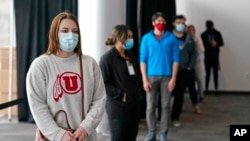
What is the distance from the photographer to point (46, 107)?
2416 millimetres

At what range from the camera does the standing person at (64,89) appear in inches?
94.2

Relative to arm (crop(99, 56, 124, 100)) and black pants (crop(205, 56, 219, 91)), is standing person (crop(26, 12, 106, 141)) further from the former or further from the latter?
black pants (crop(205, 56, 219, 91))

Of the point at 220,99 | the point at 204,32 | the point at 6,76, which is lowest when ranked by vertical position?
the point at 220,99

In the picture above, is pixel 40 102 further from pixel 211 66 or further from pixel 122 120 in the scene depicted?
pixel 211 66

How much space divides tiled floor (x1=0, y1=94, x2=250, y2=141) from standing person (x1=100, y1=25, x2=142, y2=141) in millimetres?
1886

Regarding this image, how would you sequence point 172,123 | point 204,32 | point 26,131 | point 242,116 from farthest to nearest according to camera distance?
→ point 204,32 < point 242,116 < point 172,123 < point 26,131

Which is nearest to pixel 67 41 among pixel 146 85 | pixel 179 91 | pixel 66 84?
pixel 66 84

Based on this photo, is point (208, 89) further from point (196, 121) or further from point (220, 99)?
point (196, 121)

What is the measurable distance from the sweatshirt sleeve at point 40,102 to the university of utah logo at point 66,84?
7 centimetres

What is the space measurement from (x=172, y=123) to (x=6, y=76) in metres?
2.65

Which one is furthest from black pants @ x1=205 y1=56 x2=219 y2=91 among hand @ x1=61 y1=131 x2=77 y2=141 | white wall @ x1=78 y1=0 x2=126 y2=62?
hand @ x1=61 y1=131 x2=77 y2=141

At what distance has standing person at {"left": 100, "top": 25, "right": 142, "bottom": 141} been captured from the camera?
364 cm

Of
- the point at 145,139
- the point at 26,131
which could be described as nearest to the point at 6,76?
the point at 26,131

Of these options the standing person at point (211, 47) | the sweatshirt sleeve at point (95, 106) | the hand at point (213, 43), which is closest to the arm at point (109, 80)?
the sweatshirt sleeve at point (95, 106)
